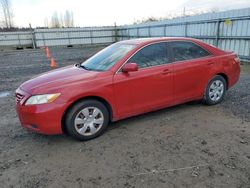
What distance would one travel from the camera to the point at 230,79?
Result: 558 cm

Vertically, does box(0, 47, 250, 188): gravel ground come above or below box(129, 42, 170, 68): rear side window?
below

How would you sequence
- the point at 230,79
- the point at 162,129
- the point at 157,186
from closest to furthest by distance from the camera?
the point at 157,186 < the point at 162,129 < the point at 230,79

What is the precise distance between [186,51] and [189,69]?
1.34 ft

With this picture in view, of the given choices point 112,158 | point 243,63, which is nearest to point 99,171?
point 112,158

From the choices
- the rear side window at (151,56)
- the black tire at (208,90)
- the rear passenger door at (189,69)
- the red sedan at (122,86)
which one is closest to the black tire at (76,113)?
the red sedan at (122,86)

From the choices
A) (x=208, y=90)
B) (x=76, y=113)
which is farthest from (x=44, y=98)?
(x=208, y=90)

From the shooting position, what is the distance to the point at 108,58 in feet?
15.1

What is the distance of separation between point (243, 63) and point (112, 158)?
391 inches

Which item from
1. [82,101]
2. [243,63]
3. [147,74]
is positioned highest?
[147,74]

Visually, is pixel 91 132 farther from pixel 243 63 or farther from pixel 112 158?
pixel 243 63

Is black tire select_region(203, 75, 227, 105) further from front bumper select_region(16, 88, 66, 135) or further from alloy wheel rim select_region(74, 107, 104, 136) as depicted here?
front bumper select_region(16, 88, 66, 135)

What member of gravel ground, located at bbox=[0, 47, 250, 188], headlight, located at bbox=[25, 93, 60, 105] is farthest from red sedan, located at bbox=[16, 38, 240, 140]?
gravel ground, located at bbox=[0, 47, 250, 188]

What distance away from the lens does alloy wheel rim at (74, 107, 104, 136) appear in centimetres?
391

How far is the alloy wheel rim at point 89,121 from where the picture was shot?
3.91 meters
